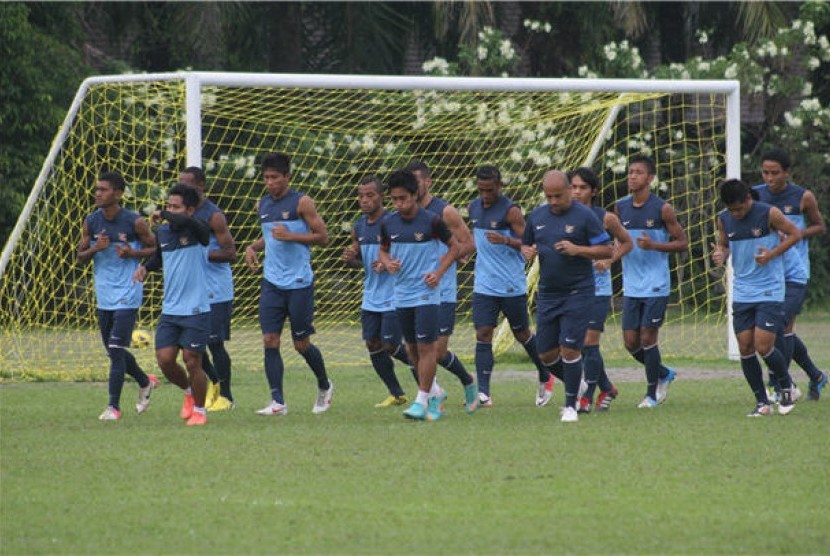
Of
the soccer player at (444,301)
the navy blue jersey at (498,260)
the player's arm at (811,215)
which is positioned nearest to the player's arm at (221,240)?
the soccer player at (444,301)

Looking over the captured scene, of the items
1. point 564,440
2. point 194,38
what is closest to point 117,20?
point 194,38

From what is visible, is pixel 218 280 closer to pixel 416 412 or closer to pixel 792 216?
pixel 416 412

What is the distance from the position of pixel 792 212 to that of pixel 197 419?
17.5 feet

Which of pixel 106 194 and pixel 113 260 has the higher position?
pixel 106 194

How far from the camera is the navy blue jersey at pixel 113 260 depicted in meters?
13.1

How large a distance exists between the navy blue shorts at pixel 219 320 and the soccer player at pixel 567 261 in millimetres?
2795

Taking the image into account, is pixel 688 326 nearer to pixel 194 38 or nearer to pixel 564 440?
pixel 194 38

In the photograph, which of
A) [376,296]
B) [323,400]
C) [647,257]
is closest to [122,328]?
[323,400]

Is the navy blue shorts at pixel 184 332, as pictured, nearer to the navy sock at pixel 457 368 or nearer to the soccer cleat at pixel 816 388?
the navy sock at pixel 457 368

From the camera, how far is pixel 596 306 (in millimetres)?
13578

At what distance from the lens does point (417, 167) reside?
13617 millimetres

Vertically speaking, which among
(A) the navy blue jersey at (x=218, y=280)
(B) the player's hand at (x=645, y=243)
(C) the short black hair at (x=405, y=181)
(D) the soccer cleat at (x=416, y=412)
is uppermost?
(C) the short black hair at (x=405, y=181)

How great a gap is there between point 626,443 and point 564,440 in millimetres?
457

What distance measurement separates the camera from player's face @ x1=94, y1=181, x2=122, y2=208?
1298 cm
